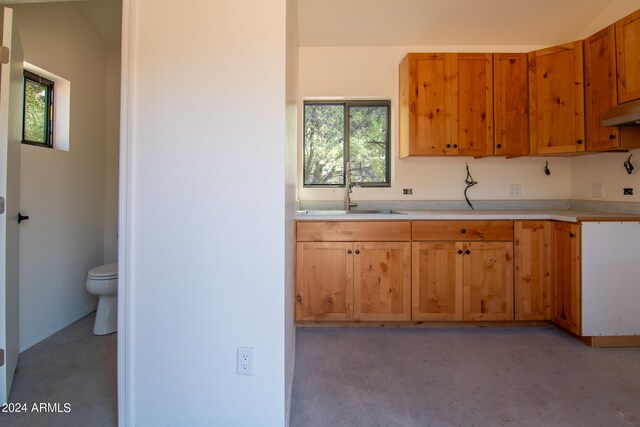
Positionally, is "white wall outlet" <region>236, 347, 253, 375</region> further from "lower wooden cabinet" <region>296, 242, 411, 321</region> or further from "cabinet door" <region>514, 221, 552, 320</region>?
"cabinet door" <region>514, 221, 552, 320</region>

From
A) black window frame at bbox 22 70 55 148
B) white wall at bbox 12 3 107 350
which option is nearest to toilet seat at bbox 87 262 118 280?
white wall at bbox 12 3 107 350

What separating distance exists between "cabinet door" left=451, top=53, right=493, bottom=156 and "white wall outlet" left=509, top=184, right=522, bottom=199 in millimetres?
533

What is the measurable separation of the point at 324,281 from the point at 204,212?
4.21 feet

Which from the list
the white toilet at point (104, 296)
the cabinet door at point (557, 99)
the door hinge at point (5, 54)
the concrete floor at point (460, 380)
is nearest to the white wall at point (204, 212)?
the concrete floor at point (460, 380)

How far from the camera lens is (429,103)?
8.36ft

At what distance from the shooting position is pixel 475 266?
2301 millimetres

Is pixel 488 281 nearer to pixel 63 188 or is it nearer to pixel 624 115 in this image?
pixel 624 115

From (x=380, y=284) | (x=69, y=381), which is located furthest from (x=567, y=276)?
(x=69, y=381)

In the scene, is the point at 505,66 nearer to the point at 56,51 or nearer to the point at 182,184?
the point at 182,184

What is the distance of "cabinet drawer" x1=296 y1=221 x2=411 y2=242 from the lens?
2.29m

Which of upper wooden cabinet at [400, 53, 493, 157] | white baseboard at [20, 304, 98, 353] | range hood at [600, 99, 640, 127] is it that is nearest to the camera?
range hood at [600, 99, 640, 127]

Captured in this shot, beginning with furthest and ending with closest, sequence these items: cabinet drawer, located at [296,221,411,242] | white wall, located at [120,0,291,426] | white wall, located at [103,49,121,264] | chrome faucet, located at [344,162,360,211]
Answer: white wall, located at [103,49,121,264] → chrome faucet, located at [344,162,360,211] → cabinet drawer, located at [296,221,411,242] → white wall, located at [120,0,291,426]

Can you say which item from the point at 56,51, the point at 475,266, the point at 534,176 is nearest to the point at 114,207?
the point at 56,51

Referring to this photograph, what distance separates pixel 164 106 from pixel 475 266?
2.25 meters
